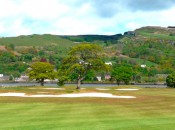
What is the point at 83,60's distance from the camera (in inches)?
3155

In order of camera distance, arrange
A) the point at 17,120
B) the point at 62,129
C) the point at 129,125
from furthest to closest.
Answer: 1. the point at 17,120
2. the point at 129,125
3. the point at 62,129

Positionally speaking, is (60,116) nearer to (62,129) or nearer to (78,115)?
(78,115)

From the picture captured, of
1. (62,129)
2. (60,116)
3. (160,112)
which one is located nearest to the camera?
(62,129)

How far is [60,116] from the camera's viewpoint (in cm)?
3184

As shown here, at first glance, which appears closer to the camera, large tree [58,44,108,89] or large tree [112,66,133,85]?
large tree [58,44,108,89]

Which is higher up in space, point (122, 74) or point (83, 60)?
point (83, 60)

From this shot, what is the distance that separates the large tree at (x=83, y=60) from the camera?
7881cm

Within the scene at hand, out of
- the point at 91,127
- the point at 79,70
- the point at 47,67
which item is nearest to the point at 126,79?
the point at 47,67

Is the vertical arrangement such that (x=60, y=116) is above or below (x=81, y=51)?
below

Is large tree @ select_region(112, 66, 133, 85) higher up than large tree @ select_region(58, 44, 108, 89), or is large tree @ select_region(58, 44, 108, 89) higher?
large tree @ select_region(58, 44, 108, 89)

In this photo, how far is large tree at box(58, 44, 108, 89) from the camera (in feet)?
259

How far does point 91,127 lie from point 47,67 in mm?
100091

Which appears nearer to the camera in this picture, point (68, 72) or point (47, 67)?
point (68, 72)

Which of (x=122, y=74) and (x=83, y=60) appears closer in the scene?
(x=83, y=60)
